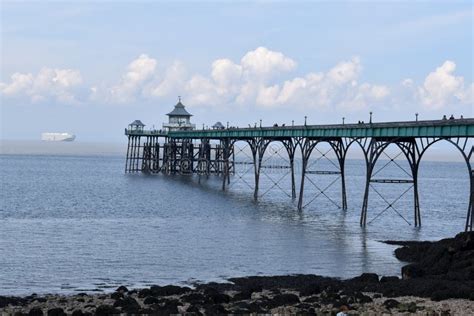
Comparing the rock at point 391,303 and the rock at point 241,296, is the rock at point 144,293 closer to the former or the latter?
the rock at point 241,296

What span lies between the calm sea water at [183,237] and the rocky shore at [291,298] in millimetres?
3151

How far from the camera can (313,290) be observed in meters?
29.8

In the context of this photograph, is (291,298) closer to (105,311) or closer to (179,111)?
(105,311)

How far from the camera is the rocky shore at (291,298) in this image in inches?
1016

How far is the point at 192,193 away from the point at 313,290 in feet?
193

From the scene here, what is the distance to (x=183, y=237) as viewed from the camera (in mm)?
49688

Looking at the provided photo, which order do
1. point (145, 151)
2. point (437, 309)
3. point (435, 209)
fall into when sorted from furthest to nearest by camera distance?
point (145, 151) → point (435, 209) → point (437, 309)

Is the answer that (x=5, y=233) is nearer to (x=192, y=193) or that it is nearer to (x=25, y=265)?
(x=25, y=265)

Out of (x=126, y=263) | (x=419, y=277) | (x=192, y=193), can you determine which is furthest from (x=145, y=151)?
(x=419, y=277)

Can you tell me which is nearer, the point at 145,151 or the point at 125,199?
the point at 125,199

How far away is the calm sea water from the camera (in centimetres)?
3669

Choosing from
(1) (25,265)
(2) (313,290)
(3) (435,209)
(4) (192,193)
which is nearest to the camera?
(2) (313,290)

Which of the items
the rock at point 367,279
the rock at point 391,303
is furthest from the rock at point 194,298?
the rock at point 367,279

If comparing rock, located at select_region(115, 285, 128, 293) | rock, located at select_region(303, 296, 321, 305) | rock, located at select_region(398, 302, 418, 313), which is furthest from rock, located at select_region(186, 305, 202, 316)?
rock, located at select_region(398, 302, 418, 313)
